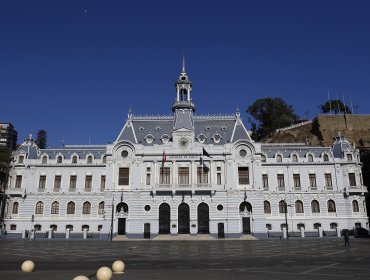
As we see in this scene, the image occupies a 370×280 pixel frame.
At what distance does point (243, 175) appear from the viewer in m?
60.7

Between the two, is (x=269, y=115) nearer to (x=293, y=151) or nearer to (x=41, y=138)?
(x=293, y=151)

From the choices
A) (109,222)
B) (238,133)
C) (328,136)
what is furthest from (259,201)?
(328,136)

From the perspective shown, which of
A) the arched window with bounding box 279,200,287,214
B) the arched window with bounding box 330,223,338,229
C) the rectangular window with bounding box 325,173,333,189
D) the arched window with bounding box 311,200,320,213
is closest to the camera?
the arched window with bounding box 330,223,338,229

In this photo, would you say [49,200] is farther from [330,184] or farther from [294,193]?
[330,184]

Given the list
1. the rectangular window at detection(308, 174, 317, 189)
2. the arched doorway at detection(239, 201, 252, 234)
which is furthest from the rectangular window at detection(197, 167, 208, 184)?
the rectangular window at detection(308, 174, 317, 189)

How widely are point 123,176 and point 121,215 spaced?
6574 mm

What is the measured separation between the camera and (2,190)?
230 ft

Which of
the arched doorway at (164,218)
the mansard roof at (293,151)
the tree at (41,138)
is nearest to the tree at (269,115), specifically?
the mansard roof at (293,151)

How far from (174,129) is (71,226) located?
81.7 ft

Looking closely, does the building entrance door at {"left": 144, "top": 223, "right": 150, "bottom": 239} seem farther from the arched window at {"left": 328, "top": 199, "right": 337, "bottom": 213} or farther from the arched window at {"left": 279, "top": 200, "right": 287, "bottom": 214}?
the arched window at {"left": 328, "top": 199, "right": 337, "bottom": 213}

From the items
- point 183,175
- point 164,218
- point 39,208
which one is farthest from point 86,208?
point 183,175

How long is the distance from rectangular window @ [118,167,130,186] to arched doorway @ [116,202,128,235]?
3.41 meters

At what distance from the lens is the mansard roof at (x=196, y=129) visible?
63625 mm

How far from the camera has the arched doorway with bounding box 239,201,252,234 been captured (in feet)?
191
